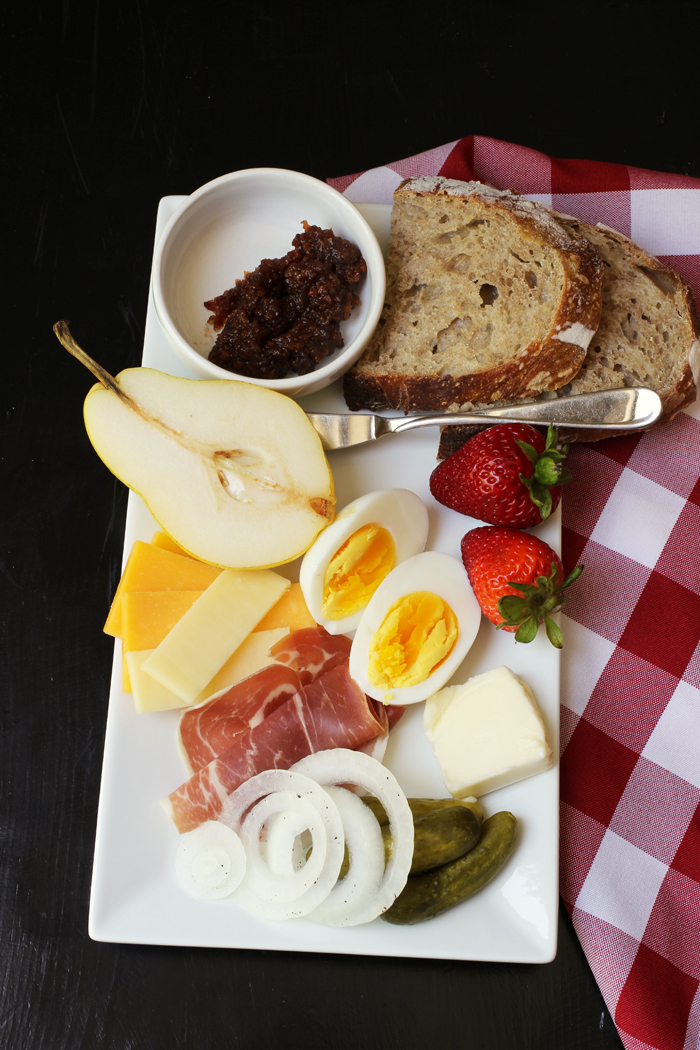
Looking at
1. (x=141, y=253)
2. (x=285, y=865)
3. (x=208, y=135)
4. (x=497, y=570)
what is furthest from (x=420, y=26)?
(x=285, y=865)

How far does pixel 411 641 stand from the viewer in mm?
1768

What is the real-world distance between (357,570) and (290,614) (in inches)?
7.7

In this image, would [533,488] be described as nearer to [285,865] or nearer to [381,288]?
[381,288]

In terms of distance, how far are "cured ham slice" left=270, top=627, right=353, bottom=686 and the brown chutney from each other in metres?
0.61

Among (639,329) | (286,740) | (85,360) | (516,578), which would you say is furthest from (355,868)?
(639,329)

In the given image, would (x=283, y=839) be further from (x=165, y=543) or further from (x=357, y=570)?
(x=165, y=543)

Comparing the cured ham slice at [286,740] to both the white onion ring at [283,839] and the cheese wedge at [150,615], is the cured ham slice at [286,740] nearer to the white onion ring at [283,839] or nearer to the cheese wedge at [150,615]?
the white onion ring at [283,839]

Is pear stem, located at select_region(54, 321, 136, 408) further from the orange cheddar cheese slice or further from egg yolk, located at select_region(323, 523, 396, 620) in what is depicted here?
egg yolk, located at select_region(323, 523, 396, 620)

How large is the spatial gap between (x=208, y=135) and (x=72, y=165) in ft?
1.33

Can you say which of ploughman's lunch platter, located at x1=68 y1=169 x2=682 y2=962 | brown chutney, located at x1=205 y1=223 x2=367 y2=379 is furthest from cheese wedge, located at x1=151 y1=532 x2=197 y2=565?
brown chutney, located at x1=205 y1=223 x2=367 y2=379

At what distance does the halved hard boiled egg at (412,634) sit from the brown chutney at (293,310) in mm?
554

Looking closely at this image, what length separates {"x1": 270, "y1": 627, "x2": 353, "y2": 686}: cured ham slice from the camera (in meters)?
1.85

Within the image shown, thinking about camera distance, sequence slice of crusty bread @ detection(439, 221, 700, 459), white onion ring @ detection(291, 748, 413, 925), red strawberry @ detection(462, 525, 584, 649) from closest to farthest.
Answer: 1. white onion ring @ detection(291, 748, 413, 925)
2. red strawberry @ detection(462, 525, 584, 649)
3. slice of crusty bread @ detection(439, 221, 700, 459)

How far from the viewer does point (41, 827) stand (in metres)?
1.98
